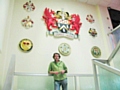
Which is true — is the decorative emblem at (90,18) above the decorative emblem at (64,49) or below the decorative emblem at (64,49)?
above

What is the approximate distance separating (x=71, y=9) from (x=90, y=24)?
0.79 meters

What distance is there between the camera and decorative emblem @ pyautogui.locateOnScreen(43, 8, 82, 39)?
3725 millimetres

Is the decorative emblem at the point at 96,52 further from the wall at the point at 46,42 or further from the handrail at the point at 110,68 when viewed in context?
the handrail at the point at 110,68

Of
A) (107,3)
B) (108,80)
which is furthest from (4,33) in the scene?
(107,3)

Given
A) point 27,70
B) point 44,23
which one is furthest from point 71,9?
point 27,70

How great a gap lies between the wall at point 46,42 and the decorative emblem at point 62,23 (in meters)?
0.14

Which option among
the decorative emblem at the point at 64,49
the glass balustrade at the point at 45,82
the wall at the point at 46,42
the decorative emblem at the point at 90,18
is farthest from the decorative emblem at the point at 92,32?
the glass balustrade at the point at 45,82

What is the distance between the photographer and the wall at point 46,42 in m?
3.20

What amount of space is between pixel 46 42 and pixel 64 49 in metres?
0.52

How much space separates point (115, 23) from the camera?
475cm

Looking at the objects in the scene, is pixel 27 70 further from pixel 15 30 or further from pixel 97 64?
pixel 97 64

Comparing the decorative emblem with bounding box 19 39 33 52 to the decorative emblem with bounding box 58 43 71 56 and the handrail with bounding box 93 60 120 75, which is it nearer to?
the decorative emblem with bounding box 58 43 71 56

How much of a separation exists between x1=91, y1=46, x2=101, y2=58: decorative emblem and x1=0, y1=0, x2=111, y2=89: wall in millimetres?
104

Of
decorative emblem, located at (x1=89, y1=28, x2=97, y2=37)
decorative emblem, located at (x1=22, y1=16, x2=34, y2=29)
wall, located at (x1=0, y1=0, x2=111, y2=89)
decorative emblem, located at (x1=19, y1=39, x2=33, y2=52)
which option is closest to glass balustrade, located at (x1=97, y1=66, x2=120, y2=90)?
wall, located at (x1=0, y1=0, x2=111, y2=89)
